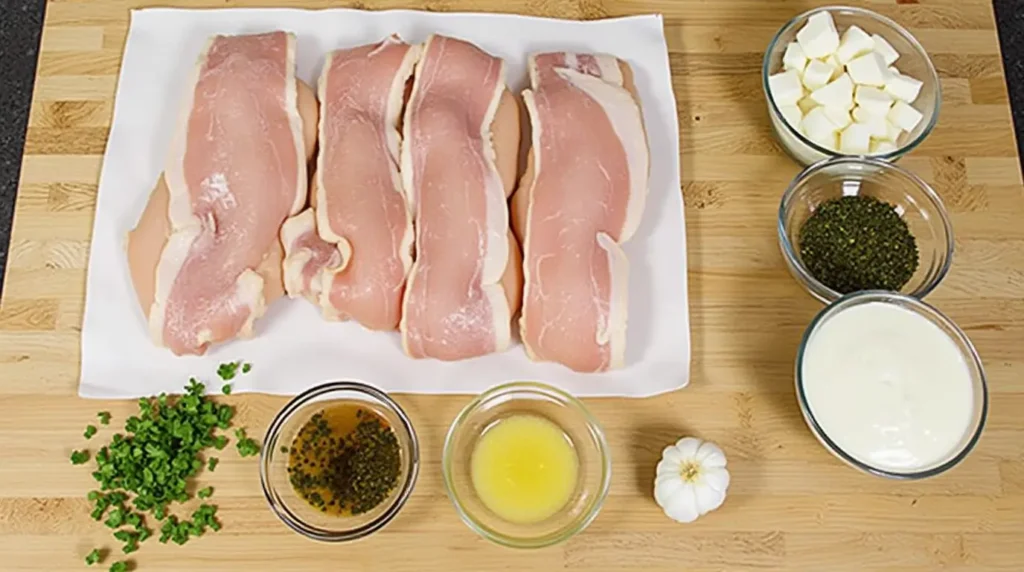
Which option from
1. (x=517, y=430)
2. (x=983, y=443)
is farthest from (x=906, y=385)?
(x=517, y=430)

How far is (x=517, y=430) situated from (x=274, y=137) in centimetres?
72

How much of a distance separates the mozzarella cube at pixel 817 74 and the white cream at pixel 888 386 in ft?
1.55

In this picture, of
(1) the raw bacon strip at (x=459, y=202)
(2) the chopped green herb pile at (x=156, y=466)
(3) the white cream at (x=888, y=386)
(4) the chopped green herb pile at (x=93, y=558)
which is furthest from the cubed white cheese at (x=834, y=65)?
(4) the chopped green herb pile at (x=93, y=558)

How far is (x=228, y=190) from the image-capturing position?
177cm

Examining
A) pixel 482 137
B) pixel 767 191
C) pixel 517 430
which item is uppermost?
pixel 482 137

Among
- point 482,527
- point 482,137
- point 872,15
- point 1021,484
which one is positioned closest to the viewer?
point 482,527

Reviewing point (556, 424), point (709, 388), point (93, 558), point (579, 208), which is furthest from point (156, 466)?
point (709, 388)

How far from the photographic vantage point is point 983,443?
1.75 meters

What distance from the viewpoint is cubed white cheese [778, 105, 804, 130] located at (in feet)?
6.22

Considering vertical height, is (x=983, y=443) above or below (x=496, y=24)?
below

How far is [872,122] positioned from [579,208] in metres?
0.61

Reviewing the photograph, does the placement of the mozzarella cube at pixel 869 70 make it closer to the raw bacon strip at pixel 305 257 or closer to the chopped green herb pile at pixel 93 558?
the raw bacon strip at pixel 305 257

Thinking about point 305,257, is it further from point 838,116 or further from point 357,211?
point 838,116

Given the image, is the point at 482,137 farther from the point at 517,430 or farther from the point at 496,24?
the point at 517,430
